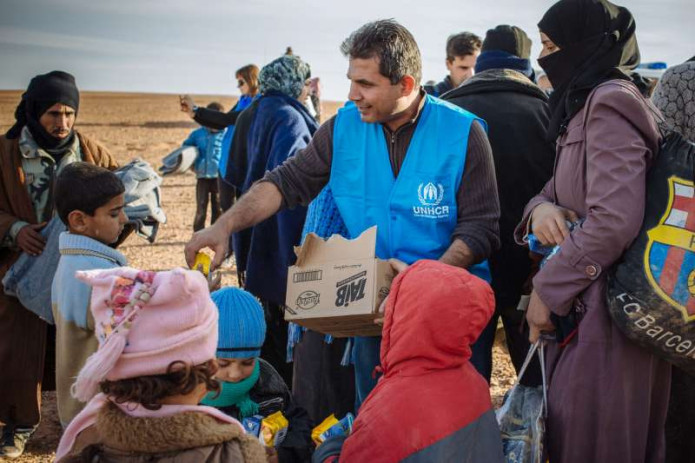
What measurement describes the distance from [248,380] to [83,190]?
4.87 feet

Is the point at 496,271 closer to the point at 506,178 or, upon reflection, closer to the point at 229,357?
the point at 506,178

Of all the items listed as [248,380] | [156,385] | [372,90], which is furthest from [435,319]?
[372,90]

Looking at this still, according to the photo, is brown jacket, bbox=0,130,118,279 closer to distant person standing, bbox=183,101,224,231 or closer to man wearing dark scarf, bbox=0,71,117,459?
man wearing dark scarf, bbox=0,71,117,459

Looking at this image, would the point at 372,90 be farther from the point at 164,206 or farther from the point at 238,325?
the point at 164,206

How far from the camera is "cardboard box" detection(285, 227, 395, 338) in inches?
125

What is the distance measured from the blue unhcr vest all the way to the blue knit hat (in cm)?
64

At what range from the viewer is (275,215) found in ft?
17.2

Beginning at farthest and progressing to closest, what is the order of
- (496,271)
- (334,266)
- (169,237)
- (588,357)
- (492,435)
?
(169,237)
(496,271)
(334,266)
(588,357)
(492,435)

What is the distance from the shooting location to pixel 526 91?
4.42 meters

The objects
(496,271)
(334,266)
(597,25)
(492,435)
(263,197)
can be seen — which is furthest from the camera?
(496,271)

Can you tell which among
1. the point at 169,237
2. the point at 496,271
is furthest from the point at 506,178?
the point at 169,237

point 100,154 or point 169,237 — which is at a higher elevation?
point 100,154

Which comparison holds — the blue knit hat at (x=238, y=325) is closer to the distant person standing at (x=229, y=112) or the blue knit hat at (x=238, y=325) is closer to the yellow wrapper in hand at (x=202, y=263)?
the yellow wrapper in hand at (x=202, y=263)

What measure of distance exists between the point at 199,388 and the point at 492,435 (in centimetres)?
103
